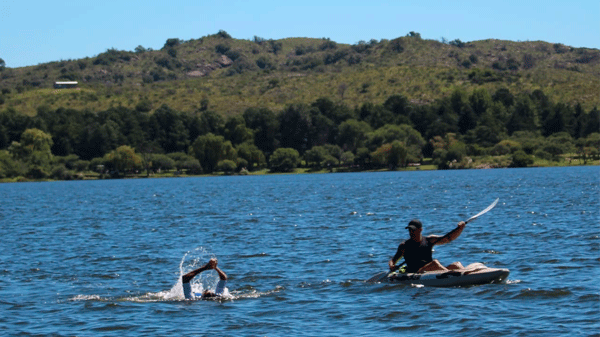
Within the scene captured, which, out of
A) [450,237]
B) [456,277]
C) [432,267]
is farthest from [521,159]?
[450,237]

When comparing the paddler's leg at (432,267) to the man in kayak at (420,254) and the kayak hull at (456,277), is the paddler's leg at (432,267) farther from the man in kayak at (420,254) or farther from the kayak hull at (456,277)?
the kayak hull at (456,277)

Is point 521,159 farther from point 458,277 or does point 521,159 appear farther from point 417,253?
point 458,277

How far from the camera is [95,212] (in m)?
71.8

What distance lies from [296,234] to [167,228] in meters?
11.0

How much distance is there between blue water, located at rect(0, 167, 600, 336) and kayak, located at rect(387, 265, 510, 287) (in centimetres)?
28

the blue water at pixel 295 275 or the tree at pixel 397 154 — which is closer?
the blue water at pixel 295 275

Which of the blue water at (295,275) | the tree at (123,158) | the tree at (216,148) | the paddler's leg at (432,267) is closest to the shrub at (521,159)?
the tree at (216,148)

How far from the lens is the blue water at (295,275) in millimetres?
21672

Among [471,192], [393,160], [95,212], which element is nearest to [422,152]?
[393,160]

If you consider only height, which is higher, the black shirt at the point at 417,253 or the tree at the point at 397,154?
the tree at the point at 397,154

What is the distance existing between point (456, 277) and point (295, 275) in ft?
21.9

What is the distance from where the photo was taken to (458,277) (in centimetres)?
2561

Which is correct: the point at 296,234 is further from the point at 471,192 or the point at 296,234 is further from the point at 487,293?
the point at 471,192

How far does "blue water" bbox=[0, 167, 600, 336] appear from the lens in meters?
21.7
